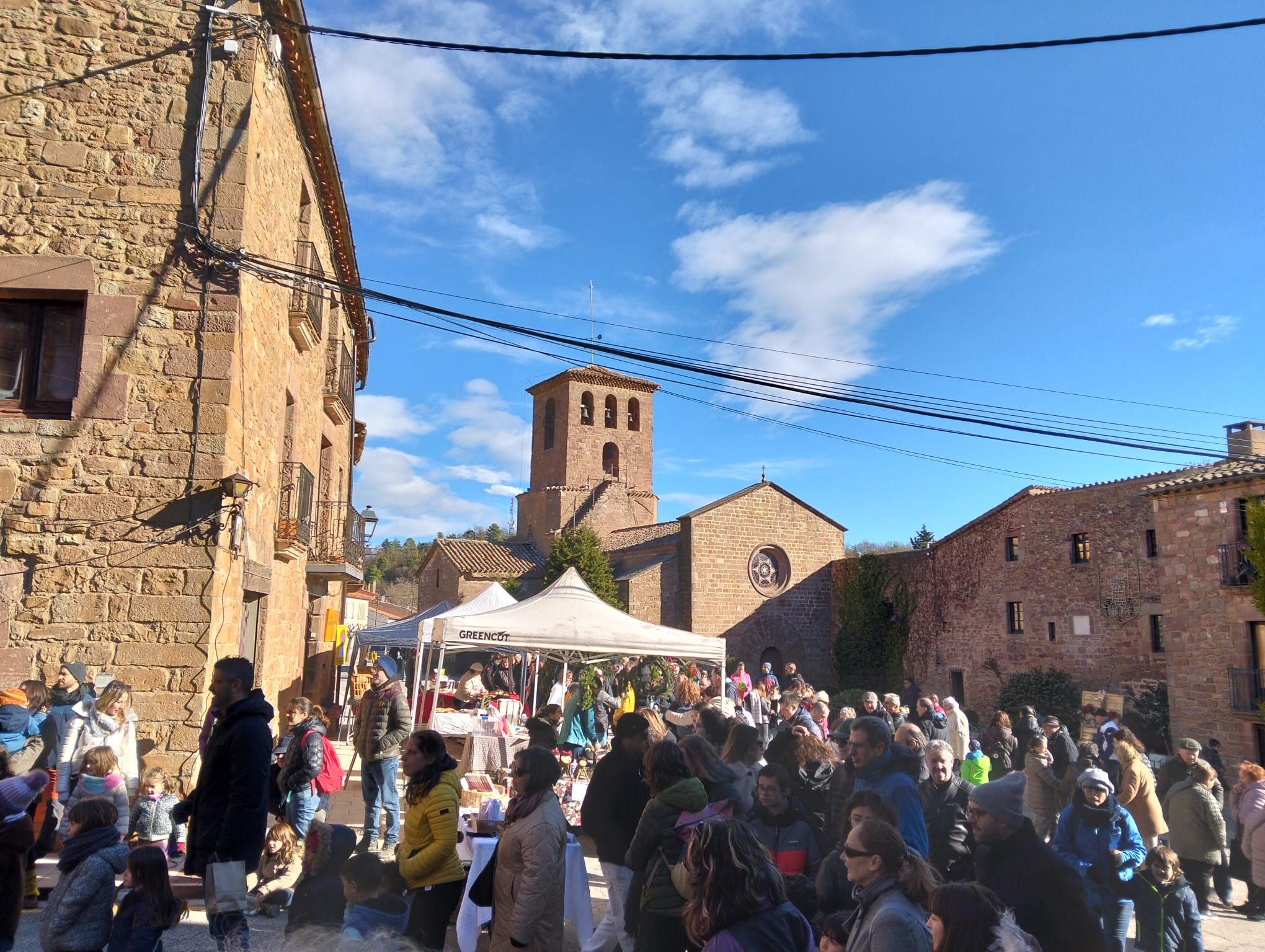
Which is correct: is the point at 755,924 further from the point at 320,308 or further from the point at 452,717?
the point at 320,308

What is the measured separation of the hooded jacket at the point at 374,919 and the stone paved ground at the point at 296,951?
34 centimetres

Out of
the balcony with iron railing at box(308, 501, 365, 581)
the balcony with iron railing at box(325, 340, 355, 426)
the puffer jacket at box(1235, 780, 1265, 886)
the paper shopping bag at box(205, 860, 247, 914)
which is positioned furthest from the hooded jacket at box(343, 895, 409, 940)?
the balcony with iron railing at box(325, 340, 355, 426)

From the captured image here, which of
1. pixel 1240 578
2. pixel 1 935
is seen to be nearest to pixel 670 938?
pixel 1 935

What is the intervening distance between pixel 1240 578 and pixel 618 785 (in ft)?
57.4

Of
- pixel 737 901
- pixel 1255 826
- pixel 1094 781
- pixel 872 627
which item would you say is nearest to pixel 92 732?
pixel 737 901

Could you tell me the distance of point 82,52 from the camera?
313 inches

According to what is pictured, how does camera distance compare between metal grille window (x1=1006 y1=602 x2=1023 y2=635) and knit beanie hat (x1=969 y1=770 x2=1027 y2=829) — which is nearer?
knit beanie hat (x1=969 y1=770 x2=1027 y2=829)

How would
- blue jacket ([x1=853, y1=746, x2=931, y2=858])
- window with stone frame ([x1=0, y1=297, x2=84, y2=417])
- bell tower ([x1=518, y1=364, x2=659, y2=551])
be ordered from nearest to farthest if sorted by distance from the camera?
blue jacket ([x1=853, y1=746, x2=931, y2=858]), window with stone frame ([x1=0, y1=297, x2=84, y2=417]), bell tower ([x1=518, y1=364, x2=659, y2=551])

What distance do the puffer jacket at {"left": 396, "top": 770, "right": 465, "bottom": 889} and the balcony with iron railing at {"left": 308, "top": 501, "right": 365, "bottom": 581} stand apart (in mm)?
8259

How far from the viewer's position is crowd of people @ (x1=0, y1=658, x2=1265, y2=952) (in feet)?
10.1

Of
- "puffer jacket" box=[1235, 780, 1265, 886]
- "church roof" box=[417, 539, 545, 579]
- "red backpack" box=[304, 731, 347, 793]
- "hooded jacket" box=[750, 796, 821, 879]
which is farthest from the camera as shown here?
"church roof" box=[417, 539, 545, 579]

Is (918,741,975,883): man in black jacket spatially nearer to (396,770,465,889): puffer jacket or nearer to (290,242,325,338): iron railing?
(396,770,465,889): puffer jacket

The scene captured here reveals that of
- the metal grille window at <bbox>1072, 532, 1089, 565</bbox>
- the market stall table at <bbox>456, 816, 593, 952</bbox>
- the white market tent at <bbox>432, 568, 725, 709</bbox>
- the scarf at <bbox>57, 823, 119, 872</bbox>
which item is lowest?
the market stall table at <bbox>456, 816, 593, 952</bbox>

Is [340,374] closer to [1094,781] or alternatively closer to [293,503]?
[293,503]
